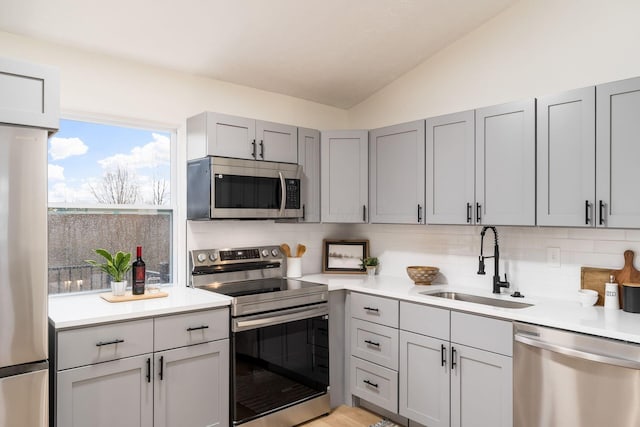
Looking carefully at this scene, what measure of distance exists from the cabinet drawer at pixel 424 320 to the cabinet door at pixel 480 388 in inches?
4.9

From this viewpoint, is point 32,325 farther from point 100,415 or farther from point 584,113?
point 584,113

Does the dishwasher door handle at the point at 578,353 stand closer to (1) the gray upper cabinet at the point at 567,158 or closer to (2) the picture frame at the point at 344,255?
(1) the gray upper cabinet at the point at 567,158

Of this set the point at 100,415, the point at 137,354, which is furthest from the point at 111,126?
the point at 100,415

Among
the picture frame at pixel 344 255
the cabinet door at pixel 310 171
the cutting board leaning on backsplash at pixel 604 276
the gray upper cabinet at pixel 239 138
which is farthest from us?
the picture frame at pixel 344 255

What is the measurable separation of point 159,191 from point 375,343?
187cm

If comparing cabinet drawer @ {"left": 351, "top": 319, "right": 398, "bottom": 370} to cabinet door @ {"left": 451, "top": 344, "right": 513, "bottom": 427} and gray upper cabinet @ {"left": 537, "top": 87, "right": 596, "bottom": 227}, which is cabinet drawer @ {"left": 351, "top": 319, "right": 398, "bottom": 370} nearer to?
cabinet door @ {"left": 451, "top": 344, "right": 513, "bottom": 427}

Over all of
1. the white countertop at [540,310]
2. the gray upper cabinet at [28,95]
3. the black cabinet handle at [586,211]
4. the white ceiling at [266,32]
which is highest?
the white ceiling at [266,32]

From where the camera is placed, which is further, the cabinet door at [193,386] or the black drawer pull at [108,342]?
the cabinet door at [193,386]

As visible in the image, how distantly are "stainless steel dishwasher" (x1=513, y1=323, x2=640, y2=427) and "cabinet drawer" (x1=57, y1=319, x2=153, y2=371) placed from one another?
198 cm

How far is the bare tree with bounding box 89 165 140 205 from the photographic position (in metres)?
2.97

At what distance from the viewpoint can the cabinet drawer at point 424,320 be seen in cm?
273

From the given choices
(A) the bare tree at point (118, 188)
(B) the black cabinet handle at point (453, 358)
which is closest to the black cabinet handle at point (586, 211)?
(B) the black cabinet handle at point (453, 358)

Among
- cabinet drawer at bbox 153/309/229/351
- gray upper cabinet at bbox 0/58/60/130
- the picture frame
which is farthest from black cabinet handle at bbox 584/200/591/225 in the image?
gray upper cabinet at bbox 0/58/60/130

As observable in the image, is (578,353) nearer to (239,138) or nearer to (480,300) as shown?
(480,300)
